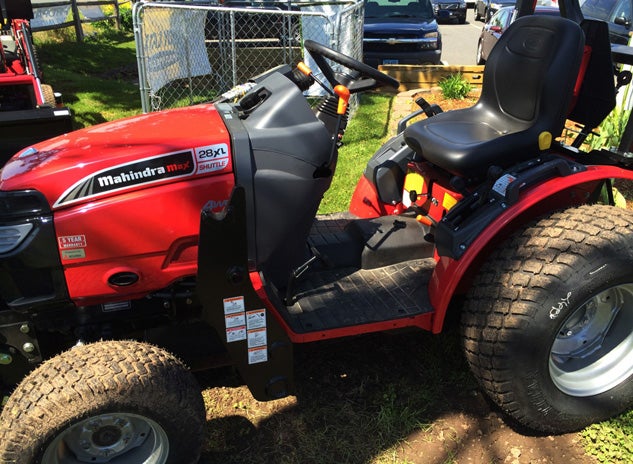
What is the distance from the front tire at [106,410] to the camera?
1.74 meters

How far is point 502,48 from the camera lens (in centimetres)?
282

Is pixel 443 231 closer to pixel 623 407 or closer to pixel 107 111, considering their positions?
pixel 623 407

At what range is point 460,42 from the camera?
15.1m

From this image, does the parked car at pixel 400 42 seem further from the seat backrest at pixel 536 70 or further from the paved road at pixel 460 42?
the seat backrest at pixel 536 70

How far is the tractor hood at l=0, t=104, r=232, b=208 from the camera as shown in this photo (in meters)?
1.89

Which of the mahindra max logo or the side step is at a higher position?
the mahindra max logo

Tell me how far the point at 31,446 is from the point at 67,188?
0.81 metres

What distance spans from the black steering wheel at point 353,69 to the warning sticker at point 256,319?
0.94 m

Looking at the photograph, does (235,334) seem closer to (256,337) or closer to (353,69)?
(256,337)

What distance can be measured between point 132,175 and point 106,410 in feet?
2.49

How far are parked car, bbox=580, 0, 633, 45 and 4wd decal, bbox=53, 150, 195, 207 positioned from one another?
4.95m

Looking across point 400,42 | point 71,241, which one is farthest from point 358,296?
point 400,42

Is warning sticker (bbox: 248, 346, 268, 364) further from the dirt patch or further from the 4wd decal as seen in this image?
the 4wd decal

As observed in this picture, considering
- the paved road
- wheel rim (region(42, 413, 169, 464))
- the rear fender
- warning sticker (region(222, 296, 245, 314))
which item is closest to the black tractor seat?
the rear fender
